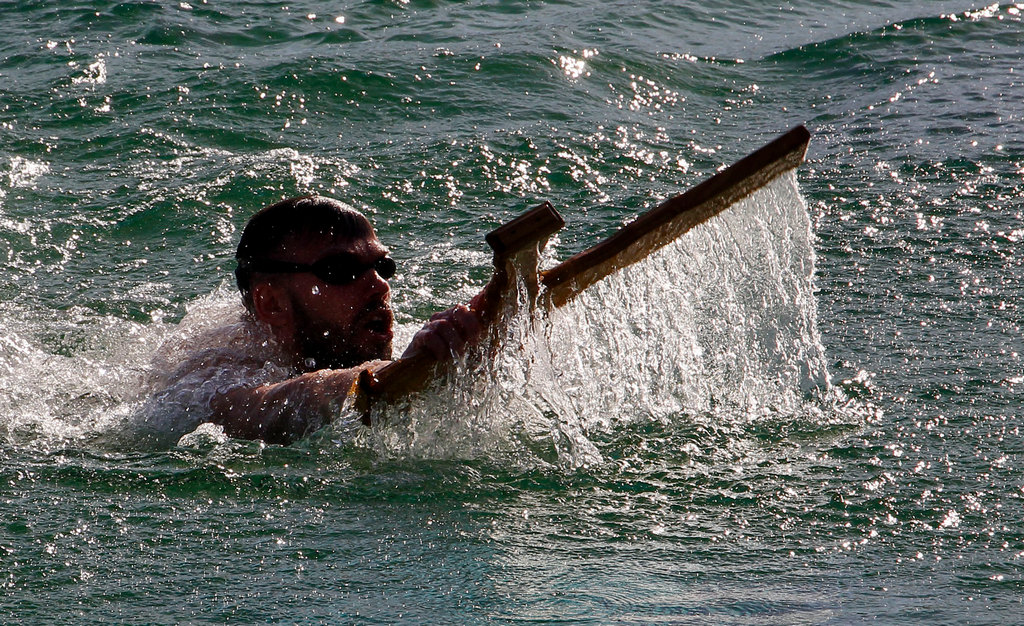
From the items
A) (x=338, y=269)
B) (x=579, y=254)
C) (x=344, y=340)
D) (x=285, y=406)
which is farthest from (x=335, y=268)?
(x=579, y=254)

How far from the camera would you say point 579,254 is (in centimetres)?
415

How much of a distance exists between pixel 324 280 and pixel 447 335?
115cm

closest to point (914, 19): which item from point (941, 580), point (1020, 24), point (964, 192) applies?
point (1020, 24)

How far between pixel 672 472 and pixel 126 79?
697 cm

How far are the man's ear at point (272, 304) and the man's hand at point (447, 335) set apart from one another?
122 centimetres

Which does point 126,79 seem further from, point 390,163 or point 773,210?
point 773,210

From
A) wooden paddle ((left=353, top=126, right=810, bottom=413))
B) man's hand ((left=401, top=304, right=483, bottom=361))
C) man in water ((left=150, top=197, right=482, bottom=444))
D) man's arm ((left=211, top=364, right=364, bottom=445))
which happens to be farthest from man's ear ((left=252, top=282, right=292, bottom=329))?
man's hand ((left=401, top=304, right=483, bottom=361))

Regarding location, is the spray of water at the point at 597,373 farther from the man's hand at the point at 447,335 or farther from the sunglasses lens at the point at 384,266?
the sunglasses lens at the point at 384,266

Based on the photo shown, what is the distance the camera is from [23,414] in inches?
204

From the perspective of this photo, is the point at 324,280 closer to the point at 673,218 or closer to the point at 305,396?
the point at 305,396

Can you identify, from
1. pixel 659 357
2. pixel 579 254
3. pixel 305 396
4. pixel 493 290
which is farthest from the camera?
pixel 659 357

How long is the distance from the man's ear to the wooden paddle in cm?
86

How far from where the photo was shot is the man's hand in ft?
12.7

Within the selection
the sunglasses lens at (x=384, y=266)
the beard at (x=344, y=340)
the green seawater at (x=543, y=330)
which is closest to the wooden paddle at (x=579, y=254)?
the green seawater at (x=543, y=330)
